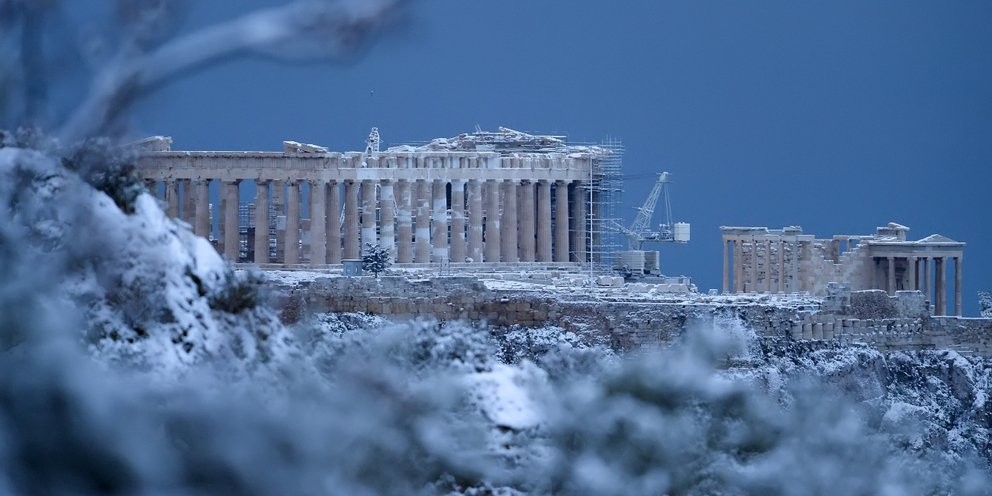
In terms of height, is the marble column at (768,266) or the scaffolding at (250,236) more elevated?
the scaffolding at (250,236)

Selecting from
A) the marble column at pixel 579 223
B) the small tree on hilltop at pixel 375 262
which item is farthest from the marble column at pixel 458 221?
the small tree on hilltop at pixel 375 262

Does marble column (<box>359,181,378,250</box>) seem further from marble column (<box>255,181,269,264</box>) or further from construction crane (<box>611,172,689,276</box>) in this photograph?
construction crane (<box>611,172,689,276</box>)

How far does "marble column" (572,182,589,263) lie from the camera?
2032 inches

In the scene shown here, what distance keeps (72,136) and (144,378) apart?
6.29 feet

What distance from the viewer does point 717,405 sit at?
15.0m

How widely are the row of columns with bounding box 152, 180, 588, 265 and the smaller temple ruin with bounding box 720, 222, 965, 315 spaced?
5.03 m

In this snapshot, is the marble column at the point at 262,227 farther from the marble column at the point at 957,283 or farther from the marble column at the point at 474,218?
the marble column at the point at 957,283

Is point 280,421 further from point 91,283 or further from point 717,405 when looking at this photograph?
point 717,405

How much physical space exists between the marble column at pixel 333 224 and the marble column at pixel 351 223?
29cm

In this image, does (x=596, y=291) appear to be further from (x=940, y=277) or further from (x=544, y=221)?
(x=940, y=277)

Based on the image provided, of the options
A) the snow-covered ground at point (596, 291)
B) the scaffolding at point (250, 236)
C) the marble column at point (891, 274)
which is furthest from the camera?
the scaffolding at point (250, 236)

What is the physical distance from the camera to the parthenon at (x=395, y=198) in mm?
46656

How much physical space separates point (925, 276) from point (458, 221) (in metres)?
11.4

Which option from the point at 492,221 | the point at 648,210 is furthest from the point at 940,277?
the point at 492,221
